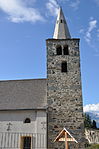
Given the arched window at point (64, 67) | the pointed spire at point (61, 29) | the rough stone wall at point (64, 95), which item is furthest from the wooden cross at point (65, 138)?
the pointed spire at point (61, 29)

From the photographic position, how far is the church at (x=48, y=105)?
19078 millimetres

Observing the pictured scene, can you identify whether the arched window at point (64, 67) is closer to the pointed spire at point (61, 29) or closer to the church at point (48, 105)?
the church at point (48, 105)

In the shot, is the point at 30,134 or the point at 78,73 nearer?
the point at 30,134

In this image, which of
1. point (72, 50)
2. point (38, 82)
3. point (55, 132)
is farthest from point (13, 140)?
point (72, 50)

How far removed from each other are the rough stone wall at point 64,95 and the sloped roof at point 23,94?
112cm

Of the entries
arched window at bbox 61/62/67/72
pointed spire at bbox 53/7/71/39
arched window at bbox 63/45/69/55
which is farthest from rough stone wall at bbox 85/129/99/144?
pointed spire at bbox 53/7/71/39

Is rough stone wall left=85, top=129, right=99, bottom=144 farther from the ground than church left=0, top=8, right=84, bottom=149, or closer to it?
closer to it

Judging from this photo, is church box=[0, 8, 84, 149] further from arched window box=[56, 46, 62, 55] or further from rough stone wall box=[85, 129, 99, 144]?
rough stone wall box=[85, 129, 99, 144]

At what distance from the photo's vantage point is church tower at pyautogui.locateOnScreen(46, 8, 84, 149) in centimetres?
1956

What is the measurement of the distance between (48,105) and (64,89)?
240 centimetres

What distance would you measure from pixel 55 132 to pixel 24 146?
328 centimetres

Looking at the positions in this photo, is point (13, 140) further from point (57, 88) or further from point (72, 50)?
point (72, 50)

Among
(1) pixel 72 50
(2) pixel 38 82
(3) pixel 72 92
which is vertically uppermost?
(1) pixel 72 50

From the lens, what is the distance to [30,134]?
19.0 meters
